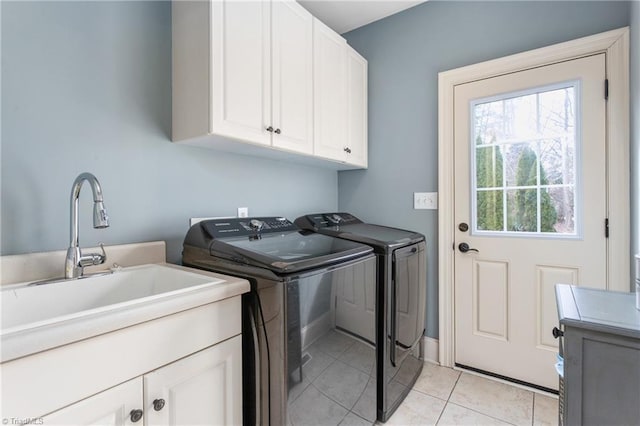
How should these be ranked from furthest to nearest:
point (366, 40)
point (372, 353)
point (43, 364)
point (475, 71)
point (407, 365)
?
1. point (366, 40)
2. point (475, 71)
3. point (407, 365)
4. point (372, 353)
5. point (43, 364)

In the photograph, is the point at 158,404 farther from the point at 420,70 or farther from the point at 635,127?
the point at 420,70

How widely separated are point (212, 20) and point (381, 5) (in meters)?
1.49

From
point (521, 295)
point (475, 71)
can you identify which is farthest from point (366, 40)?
point (521, 295)

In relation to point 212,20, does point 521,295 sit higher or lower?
lower

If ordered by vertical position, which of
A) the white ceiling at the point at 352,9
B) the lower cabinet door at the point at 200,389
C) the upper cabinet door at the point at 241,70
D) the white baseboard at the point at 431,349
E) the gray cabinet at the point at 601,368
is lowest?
the white baseboard at the point at 431,349

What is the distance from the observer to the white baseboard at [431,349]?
7.21 ft

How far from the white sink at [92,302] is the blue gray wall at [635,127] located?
1848 millimetres

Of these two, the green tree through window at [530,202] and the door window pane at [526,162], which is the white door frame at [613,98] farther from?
the green tree through window at [530,202]

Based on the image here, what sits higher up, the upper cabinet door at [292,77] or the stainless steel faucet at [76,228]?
the upper cabinet door at [292,77]

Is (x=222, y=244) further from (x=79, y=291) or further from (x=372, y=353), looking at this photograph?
(x=372, y=353)

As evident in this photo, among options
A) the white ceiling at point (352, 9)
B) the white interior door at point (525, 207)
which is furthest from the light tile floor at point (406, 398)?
the white ceiling at point (352, 9)

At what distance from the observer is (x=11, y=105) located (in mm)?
1085

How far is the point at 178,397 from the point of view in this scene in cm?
89

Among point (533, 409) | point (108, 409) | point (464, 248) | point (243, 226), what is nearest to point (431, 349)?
point (533, 409)
